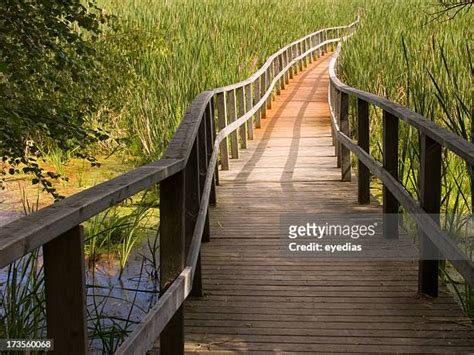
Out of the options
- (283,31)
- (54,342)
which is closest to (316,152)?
(54,342)

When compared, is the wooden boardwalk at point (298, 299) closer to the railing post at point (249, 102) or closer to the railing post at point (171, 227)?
the railing post at point (171, 227)

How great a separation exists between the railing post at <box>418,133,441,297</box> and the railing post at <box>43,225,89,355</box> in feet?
7.44

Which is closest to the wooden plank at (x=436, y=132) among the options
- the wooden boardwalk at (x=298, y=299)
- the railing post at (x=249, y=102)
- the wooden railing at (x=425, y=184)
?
the wooden railing at (x=425, y=184)

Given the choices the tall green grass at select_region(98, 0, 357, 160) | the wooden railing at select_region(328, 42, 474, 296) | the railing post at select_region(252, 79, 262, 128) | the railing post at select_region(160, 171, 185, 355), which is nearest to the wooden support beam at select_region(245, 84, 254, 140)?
the tall green grass at select_region(98, 0, 357, 160)

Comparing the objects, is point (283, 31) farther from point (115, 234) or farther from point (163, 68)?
point (115, 234)

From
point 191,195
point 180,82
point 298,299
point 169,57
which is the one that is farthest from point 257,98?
point 191,195

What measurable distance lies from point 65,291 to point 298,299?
98.7 inches

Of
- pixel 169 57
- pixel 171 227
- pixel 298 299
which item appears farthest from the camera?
pixel 169 57

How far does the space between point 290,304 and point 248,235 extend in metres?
1.42

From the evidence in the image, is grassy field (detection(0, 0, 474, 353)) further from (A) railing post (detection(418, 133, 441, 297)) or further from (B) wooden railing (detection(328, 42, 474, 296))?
(A) railing post (detection(418, 133, 441, 297))

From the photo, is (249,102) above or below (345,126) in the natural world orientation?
below

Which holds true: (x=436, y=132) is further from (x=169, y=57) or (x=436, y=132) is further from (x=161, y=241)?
(x=169, y=57)

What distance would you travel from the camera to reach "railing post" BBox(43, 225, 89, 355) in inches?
63.6

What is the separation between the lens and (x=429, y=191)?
12.0ft
